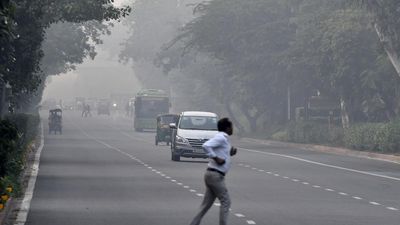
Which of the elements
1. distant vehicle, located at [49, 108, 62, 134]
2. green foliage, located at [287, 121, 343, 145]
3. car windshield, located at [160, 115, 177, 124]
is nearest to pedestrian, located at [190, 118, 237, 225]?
green foliage, located at [287, 121, 343, 145]

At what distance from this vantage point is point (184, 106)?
13400 cm

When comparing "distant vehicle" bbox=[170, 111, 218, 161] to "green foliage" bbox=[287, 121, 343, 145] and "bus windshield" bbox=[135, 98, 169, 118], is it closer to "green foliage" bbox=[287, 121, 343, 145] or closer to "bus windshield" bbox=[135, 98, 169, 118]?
"green foliage" bbox=[287, 121, 343, 145]

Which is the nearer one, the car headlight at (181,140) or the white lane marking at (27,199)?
the white lane marking at (27,199)

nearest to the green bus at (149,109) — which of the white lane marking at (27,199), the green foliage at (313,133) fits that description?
the green foliage at (313,133)

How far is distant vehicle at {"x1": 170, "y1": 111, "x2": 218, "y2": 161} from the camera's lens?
44.4 metres

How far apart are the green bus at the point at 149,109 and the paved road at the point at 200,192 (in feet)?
175

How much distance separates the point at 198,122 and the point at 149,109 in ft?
178

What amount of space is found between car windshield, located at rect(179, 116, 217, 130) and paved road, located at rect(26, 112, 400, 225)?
1331 millimetres

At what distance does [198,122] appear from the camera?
47.0 metres

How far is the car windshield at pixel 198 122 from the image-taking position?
46.5 meters

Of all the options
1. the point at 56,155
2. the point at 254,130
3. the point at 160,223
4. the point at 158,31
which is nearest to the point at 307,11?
the point at 254,130

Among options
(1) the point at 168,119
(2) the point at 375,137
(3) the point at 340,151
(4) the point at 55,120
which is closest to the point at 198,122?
(2) the point at 375,137

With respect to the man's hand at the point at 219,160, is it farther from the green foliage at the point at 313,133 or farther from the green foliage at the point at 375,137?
the green foliage at the point at 313,133

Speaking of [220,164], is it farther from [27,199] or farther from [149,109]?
[149,109]
